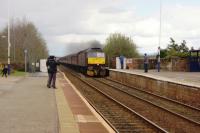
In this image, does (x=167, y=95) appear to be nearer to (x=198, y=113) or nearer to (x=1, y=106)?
(x=198, y=113)

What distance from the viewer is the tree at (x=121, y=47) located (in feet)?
310

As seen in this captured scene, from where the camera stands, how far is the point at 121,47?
9706 centimetres

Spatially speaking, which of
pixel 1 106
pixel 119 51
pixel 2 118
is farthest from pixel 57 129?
pixel 119 51

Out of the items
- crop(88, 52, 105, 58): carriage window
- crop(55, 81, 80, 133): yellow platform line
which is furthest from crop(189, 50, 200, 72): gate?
crop(55, 81, 80, 133): yellow platform line

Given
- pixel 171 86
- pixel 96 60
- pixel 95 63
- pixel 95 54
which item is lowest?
pixel 171 86

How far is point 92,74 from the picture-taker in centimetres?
5162

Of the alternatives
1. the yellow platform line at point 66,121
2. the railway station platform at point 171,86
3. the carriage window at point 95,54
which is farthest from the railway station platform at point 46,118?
the carriage window at point 95,54

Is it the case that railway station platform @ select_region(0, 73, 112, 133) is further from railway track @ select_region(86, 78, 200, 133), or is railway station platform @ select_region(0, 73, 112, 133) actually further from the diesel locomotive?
the diesel locomotive

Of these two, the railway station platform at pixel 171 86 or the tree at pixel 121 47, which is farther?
the tree at pixel 121 47

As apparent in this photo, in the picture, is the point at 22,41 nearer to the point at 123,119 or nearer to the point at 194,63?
the point at 194,63

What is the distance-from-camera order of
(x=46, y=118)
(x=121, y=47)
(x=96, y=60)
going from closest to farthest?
(x=46, y=118) < (x=96, y=60) < (x=121, y=47)

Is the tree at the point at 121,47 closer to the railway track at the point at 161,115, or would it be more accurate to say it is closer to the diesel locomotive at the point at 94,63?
the diesel locomotive at the point at 94,63

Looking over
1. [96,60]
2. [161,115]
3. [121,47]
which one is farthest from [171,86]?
[121,47]

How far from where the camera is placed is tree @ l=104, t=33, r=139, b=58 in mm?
94438
